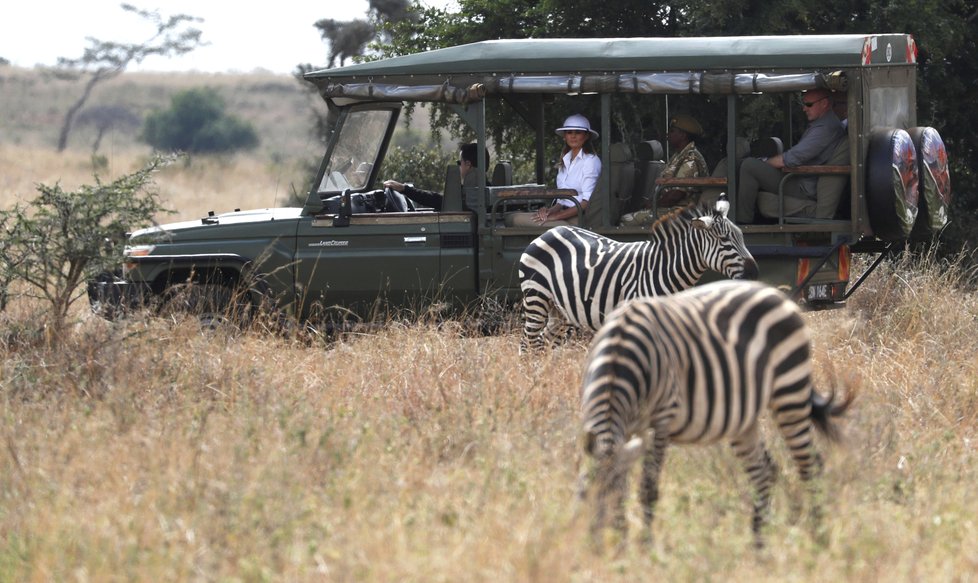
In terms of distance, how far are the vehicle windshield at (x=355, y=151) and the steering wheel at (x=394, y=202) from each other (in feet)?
Answer: 0.67

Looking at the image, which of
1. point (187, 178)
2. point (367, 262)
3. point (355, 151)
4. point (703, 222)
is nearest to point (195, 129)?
point (187, 178)

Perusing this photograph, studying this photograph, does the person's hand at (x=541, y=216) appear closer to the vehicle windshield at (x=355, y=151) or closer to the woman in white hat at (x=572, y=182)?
the woman in white hat at (x=572, y=182)

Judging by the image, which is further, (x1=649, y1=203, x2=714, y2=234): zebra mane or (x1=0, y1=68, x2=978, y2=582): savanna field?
(x1=649, y1=203, x2=714, y2=234): zebra mane

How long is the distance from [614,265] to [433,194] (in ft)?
8.36

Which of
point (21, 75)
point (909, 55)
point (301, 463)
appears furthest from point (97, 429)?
point (21, 75)

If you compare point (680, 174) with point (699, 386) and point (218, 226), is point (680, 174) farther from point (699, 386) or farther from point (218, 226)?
point (699, 386)

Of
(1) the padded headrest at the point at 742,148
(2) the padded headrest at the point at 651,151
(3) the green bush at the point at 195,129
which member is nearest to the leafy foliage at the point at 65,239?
(2) the padded headrest at the point at 651,151

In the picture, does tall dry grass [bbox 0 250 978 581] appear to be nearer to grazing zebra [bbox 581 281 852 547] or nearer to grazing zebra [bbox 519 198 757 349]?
grazing zebra [bbox 581 281 852 547]

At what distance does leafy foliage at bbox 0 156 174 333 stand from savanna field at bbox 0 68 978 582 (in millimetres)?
246

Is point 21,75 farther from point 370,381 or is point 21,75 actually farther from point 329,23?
point 370,381

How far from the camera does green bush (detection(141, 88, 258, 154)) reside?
148 feet

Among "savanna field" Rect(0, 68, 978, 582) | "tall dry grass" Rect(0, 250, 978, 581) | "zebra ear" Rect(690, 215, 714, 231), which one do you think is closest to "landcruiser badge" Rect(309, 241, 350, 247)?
"savanna field" Rect(0, 68, 978, 582)

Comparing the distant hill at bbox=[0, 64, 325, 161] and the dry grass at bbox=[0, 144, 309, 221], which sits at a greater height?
the distant hill at bbox=[0, 64, 325, 161]

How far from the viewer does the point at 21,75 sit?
60.2m
